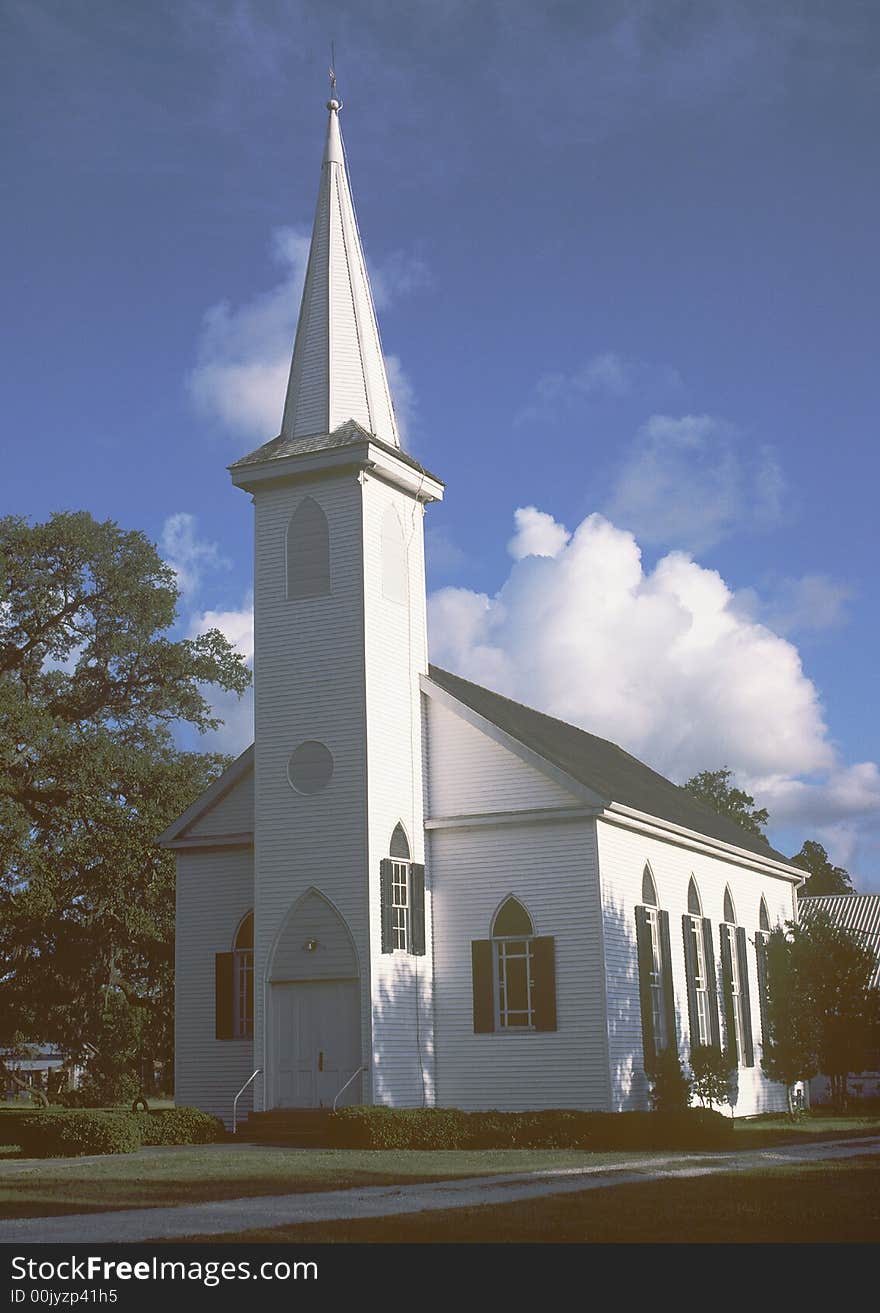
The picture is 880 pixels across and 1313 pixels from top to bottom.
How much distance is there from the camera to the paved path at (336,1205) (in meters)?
12.6

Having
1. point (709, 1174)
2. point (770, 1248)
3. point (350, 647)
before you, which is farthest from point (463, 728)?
point (770, 1248)

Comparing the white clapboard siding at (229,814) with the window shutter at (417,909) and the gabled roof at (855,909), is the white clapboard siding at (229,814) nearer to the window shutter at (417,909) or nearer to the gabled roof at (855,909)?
the window shutter at (417,909)

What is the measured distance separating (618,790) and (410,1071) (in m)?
7.90

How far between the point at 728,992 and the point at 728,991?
0.02m

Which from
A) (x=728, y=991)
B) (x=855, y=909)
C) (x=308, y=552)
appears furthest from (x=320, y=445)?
(x=855, y=909)

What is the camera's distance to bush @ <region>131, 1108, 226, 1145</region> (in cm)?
2531

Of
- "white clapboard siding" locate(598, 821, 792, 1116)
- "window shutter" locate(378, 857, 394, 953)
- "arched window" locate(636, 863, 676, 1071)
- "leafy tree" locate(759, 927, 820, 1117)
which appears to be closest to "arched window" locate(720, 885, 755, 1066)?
"white clapboard siding" locate(598, 821, 792, 1116)

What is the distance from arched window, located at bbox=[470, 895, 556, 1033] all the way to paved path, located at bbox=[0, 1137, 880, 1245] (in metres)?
7.10

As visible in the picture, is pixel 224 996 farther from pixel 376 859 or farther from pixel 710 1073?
pixel 710 1073

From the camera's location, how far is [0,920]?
37.9m

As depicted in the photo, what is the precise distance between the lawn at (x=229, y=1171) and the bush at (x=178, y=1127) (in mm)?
696

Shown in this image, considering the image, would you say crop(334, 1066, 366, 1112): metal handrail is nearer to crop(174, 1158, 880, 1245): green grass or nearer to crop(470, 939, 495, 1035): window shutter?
crop(470, 939, 495, 1035): window shutter

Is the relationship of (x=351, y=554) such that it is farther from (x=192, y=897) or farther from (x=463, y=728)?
(x=192, y=897)

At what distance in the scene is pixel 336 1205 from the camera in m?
14.9
